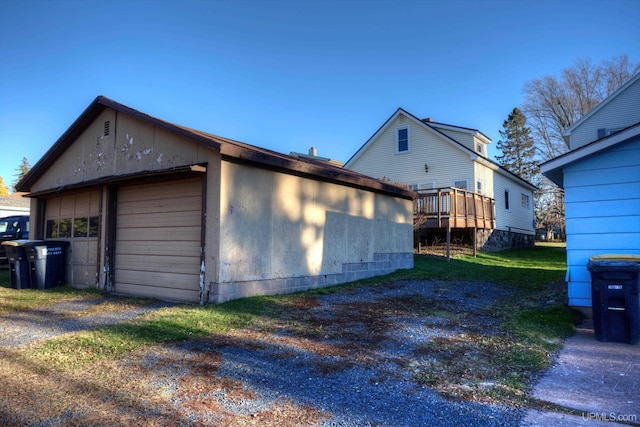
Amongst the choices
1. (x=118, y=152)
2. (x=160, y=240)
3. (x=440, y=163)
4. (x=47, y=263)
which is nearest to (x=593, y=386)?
(x=160, y=240)

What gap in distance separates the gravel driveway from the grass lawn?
0.25 m

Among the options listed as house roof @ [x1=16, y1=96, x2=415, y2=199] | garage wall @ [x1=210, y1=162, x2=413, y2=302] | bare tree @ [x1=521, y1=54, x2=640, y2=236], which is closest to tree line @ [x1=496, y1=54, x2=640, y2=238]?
bare tree @ [x1=521, y1=54, x2=640, y2=236]

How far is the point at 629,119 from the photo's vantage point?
16594mm

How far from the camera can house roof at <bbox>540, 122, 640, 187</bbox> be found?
20.7ft

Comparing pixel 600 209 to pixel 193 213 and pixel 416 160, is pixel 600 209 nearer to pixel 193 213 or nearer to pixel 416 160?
pixel 193 213

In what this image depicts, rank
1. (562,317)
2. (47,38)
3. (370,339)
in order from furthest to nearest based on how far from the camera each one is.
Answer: (47,38) < (562,317) < (370,339)

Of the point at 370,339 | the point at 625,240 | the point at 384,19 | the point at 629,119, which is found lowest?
the point at 370,339

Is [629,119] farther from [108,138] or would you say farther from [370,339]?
[108,138]

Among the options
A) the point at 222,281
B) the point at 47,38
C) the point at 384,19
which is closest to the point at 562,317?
the point at 222,281

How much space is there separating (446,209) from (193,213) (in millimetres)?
10518

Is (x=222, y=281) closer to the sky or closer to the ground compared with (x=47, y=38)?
closer to the ground

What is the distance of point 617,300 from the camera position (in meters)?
5.34

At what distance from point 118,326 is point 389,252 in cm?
808

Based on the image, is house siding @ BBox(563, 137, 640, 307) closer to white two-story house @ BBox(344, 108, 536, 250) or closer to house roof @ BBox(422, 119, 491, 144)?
white two-story house @ BBox(344, 108, 536, 250)
